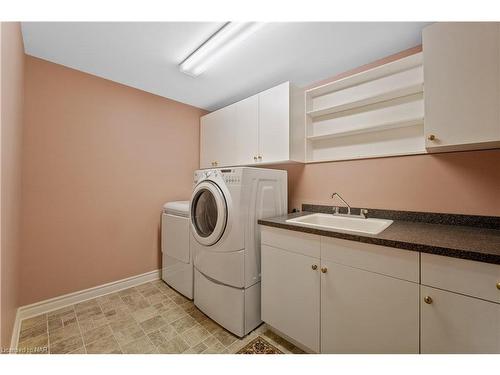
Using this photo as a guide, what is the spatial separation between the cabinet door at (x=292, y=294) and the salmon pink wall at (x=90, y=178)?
165 centimetres

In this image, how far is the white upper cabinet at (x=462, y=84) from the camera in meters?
1.04

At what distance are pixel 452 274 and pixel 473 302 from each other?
116 mm

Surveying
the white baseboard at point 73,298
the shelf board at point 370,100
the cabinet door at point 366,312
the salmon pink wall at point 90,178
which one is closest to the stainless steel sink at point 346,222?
the cabinet door at point 366,312

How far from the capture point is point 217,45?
1.58 meters

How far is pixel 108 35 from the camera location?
1.53 metres

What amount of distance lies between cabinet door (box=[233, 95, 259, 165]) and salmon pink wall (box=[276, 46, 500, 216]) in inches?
24.8

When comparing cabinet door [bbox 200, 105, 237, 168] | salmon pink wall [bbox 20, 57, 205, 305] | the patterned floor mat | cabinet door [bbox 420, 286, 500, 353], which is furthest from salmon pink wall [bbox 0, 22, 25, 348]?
cabinet door [bbox 420, 286, 500, 353]

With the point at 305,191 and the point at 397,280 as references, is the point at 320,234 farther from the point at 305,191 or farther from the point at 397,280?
the point at 305,191

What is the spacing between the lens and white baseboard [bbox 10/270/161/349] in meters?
1.67

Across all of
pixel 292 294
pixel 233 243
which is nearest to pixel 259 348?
pixel 292 294

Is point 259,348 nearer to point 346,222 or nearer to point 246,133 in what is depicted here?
point 346,222

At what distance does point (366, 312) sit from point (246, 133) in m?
1.91

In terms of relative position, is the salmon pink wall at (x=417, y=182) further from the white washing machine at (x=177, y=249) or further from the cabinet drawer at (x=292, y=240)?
the white washing machine at (x=177, y=249)
